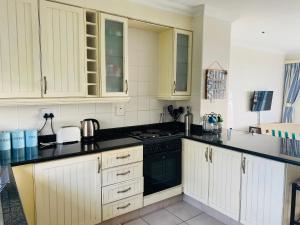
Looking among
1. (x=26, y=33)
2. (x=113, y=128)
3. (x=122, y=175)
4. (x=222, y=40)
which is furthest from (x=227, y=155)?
(x=26, y=33)

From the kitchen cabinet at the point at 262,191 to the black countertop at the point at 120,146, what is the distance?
10cm

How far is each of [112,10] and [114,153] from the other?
1476 millimetres

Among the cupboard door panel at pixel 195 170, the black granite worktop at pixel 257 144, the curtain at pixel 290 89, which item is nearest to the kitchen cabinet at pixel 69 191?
the cupboard door panel at pixel 195 170

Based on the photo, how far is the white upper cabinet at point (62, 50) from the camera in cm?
203

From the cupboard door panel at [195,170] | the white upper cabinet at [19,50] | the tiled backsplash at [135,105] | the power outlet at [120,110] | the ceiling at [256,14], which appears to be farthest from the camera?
the power outlet at [120,110]

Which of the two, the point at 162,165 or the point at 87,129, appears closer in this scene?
the point at 87,129

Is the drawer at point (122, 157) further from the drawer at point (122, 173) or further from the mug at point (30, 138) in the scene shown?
the mug at point (30, 138)

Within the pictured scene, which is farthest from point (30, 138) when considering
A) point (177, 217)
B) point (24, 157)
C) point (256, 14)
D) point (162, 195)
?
point (256, 14)

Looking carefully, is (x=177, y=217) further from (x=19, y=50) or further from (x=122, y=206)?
(x=19, y=50)

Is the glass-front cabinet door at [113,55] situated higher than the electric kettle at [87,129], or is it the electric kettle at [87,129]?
the glass-front cabinet door at [113,55]

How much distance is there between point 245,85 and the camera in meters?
5.13

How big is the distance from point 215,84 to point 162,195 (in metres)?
1.60

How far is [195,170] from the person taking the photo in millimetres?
2646

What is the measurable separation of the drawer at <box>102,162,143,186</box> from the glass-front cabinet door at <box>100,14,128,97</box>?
2.55 feet
